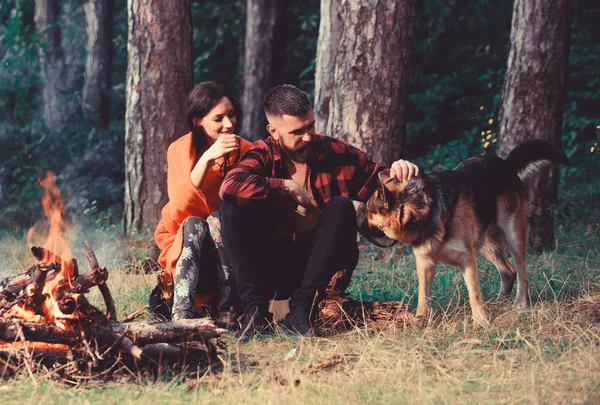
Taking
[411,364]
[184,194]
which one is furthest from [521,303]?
[184,194]

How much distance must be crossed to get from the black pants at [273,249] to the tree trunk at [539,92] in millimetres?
4094

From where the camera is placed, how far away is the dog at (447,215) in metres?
5.36

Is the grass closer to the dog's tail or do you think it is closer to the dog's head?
the dog's head

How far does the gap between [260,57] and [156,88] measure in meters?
5.84

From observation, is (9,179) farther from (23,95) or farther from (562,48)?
(562,48)

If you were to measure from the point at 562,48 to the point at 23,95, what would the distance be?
10.5 m

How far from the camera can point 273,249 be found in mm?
5336

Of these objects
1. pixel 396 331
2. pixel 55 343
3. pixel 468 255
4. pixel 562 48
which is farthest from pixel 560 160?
pixel 55 343

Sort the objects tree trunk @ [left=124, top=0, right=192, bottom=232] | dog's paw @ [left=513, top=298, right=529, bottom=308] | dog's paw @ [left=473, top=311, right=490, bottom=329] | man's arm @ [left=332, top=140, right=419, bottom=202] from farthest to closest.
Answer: tree trunk @ [left=124, top=0, right=192, bottom=232] < dog's paw @ [left=513, top=298, right=529, bottom=308] < man's arm @ [left=332, top=140, right=419, bottom=202] < dog's paw @ [left=473, top=311, right=490, bottom=329]

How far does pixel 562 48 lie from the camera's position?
8961 mm

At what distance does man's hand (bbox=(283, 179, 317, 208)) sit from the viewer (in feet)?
16.6

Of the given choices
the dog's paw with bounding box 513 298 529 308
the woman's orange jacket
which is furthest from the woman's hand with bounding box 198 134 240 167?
the dog's paw with bounding box 513 298 529 308

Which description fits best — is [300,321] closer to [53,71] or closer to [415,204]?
[415,204]

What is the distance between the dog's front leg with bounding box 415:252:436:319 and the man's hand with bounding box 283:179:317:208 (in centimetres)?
100
